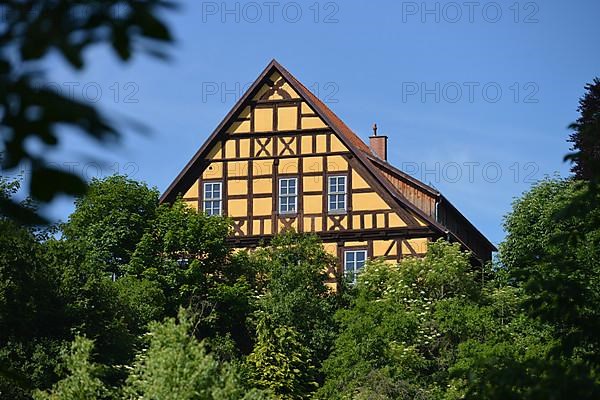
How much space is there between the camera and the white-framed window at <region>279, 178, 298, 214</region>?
39156 millimetres

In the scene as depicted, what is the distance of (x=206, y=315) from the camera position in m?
34.4

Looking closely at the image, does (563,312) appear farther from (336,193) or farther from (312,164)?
(312,164)

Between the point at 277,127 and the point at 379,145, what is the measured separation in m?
6.48

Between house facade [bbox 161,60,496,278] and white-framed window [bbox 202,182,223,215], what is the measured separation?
0.03m

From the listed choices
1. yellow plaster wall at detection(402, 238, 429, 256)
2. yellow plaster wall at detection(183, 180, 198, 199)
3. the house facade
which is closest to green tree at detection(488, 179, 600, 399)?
yellow plaster wall at detection(402, 238, 429, 256)

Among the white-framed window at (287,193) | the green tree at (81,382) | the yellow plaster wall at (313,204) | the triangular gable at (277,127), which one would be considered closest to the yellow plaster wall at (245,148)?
the triangular gable at (277,127)

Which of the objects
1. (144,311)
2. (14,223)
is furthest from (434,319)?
(14,223)

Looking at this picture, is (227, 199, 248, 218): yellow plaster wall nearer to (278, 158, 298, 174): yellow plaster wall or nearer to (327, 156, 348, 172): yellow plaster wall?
(278, 158, 298, 174): yellow plaster wall

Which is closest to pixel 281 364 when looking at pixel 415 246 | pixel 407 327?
pixel 407 327

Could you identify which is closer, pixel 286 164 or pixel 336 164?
pixel 336 164

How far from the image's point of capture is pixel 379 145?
44.7 meters

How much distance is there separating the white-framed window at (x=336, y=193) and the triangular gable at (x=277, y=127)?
2.44 ft

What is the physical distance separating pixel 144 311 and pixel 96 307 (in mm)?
1766

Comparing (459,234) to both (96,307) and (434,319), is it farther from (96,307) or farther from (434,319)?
(96,307)
